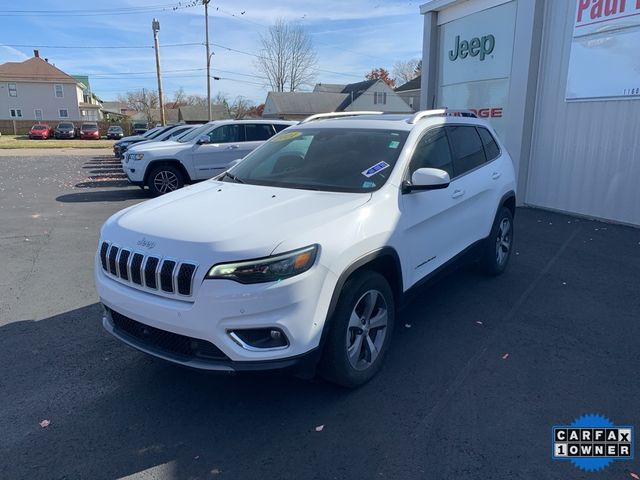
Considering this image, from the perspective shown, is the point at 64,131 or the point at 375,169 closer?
the point at 375,169

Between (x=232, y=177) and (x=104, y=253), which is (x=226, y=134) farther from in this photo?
(x=104, y=253)

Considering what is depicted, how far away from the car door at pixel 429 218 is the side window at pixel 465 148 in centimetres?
13

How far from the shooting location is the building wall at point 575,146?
820 centimetres

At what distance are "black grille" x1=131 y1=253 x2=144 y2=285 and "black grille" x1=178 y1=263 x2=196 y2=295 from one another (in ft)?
1.11

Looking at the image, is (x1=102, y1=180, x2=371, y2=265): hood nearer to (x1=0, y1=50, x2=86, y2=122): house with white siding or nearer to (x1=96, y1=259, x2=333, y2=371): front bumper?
(x1=96, y1=259, x2=333, y2=371): front bumper

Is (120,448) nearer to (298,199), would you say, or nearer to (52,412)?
(52,412)

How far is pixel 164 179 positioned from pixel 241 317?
9.64 meters

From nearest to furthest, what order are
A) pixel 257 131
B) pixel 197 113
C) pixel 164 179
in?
pixel 164 179 < pixel 257 131 < pixel 197 113

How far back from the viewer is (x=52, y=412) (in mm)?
3043

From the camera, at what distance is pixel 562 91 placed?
30.1 ft

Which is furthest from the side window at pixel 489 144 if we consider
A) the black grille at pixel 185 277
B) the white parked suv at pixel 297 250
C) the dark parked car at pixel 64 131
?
the dark parked car at pixel 64 131

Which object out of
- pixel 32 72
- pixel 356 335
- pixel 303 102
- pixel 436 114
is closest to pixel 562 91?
pixel 436 114

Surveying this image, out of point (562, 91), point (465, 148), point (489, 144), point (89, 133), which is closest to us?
point (465, 148)

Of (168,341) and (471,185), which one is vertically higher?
(471,185)
